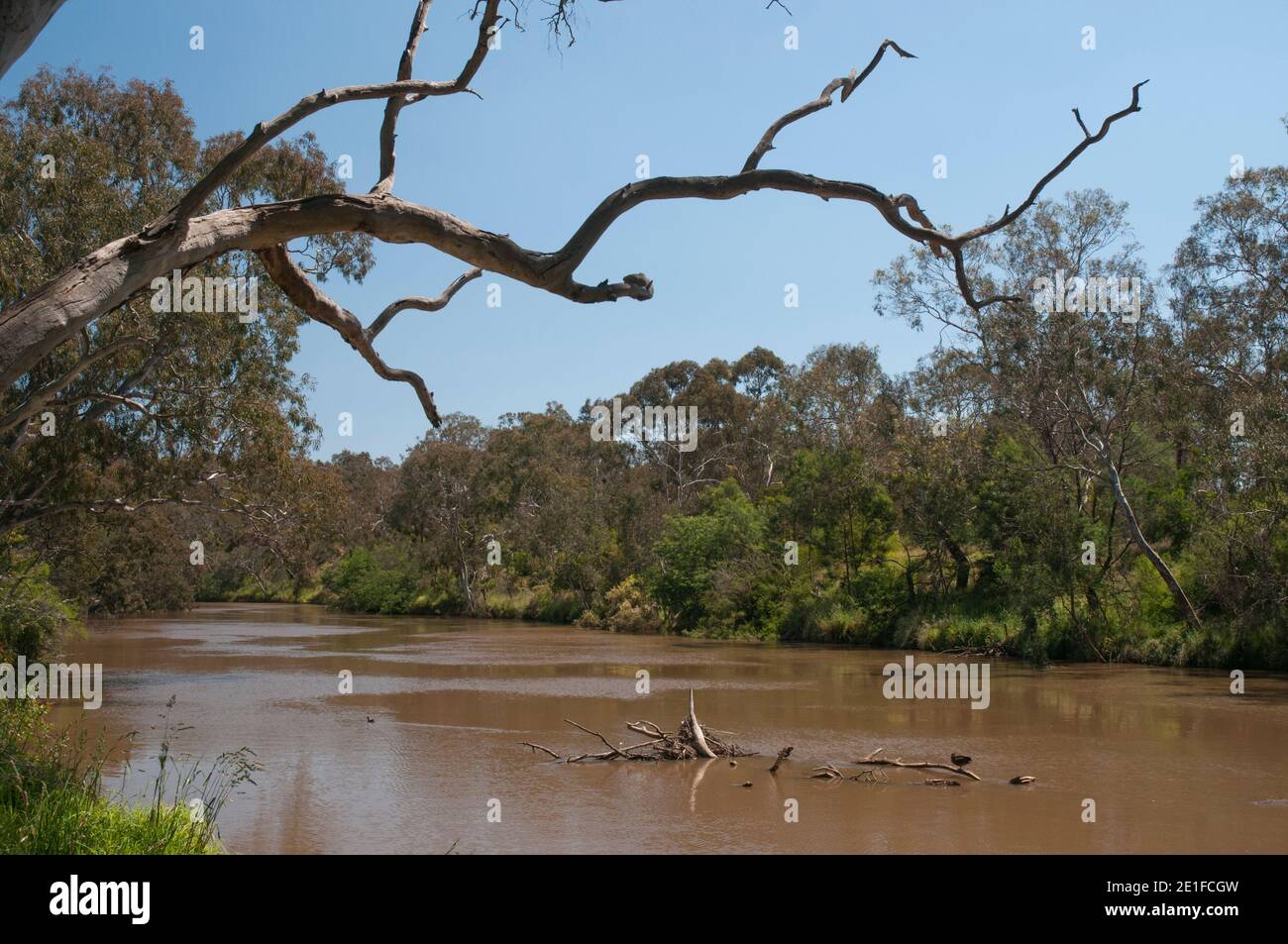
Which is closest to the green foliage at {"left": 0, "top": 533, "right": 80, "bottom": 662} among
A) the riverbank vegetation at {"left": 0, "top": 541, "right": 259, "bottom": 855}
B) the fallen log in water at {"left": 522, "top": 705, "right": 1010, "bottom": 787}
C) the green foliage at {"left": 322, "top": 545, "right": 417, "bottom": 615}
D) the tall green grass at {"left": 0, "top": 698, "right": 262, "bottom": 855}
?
the riverbank vegetation at {"left": 0, "top": 541, "right": 259, "bottom": 855}

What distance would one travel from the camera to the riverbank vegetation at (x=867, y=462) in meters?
17.0

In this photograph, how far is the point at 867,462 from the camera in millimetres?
30188

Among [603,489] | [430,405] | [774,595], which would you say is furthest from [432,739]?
[603,489]

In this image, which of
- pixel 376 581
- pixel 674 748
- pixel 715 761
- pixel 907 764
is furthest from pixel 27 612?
pixel 376 581

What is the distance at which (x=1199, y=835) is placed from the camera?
9086 mm

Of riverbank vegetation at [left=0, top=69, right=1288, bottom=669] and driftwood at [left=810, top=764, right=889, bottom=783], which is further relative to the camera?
riverbank vegetation at [left=0, top=69, right=1288, bottom=669]

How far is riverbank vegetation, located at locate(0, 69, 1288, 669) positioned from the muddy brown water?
2.37 meters

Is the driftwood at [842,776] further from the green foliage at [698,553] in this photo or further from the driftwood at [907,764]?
the green foliage at [698,553]

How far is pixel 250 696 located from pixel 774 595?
1722 cm

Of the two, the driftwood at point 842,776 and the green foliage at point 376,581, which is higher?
the driftwood at point 842,776

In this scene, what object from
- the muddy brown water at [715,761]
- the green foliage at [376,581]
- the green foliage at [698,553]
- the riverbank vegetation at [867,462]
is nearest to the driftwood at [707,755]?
the muddy brown water at [715,761]

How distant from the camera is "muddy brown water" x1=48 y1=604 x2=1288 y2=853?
916 cm

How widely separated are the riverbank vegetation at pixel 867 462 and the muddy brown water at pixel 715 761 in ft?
7.77

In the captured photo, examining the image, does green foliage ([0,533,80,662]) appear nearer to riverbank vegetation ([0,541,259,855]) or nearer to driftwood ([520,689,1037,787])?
riverbank vegetation ([0,541,259,855])
